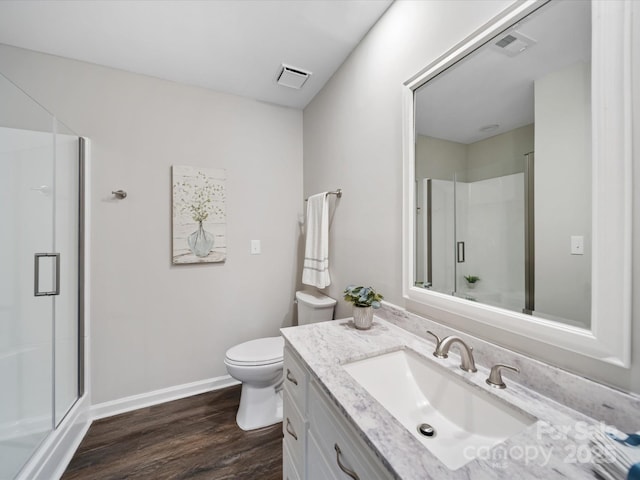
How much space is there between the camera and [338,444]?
0.71 meters

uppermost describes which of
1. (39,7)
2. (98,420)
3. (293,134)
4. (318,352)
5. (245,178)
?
(39,7)

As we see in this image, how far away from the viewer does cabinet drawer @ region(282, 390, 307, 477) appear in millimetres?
948


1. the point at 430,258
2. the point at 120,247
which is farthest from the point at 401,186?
the point at 120,247

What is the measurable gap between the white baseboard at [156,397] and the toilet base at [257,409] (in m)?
0.44

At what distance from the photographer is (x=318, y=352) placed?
0.98 metres

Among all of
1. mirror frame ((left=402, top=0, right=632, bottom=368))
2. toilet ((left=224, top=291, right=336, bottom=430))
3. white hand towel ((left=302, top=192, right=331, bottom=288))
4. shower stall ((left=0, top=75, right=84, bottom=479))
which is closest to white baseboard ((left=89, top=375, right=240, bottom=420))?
shower stall ((left=0, top=75, right=84, bottom=479))

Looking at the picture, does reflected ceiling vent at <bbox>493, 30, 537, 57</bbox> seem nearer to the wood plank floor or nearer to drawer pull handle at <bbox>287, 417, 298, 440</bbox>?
drawer pull handle at <bbox>287, 417, 298, 440</bbox>

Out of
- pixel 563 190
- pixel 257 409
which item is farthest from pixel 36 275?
pixel 563 190

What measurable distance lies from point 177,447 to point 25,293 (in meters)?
1.19

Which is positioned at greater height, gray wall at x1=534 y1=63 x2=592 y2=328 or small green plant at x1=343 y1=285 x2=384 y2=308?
gray wall at x1=534 y1=63 x2=592 y2=328

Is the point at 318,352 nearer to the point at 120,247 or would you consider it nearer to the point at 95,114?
the point at 120,247

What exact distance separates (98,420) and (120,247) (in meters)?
1.18

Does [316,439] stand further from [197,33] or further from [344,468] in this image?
[197,33]

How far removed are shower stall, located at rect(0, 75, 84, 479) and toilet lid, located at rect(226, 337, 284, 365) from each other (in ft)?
3.18
